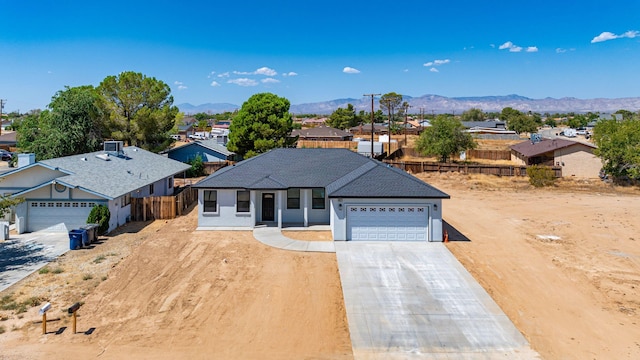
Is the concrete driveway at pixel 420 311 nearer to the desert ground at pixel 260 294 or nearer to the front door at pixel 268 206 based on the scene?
the desert ground at pixel 260 294

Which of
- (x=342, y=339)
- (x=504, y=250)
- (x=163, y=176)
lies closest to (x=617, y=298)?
(x=504, y=250)

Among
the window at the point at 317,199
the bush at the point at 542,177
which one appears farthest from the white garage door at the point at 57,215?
the bush at the point at 542,177

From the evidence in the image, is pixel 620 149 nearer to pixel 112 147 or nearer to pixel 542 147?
pixel 542 147

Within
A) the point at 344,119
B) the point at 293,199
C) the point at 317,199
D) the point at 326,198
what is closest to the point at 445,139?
the point at 326,198

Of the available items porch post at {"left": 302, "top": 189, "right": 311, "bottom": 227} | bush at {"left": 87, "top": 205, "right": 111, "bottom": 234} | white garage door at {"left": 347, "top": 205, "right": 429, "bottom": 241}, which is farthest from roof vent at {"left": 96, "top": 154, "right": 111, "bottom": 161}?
white garage door at {"left": 347, "top": 205, "right": 429, "bottom": 241}

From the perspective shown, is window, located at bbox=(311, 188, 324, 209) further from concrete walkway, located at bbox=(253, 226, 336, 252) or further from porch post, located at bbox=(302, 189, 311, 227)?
concrete walkway, located at bbox=(253, 226, 336, 252)

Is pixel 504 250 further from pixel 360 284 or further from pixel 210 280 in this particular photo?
pixel 210 280
